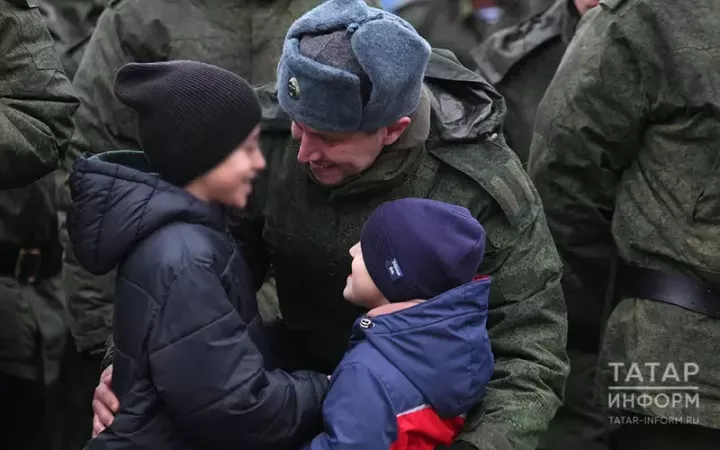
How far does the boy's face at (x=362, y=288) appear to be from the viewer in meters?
1.66

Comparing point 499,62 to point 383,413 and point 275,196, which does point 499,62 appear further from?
point 383,413

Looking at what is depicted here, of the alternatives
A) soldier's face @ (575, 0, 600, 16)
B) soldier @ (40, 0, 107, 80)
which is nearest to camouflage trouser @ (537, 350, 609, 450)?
soldier's face @ (575, 0, 600, 16)

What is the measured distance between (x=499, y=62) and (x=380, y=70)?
5.01 feet

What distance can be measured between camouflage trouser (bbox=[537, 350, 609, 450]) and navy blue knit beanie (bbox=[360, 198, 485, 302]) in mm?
1205

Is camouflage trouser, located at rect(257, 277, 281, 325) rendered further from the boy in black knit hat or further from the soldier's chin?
the boy in black knit hat

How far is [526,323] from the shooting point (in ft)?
6.09

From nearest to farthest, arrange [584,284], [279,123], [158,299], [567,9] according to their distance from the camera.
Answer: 1. [158,299]
2. [279,123]
3. [584,284]
4. [567,9]

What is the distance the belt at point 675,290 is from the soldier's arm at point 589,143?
0.21 m

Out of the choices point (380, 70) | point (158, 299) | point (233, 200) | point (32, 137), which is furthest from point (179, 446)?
point (32, 137)

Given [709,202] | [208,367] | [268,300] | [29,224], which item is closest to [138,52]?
[29,224]

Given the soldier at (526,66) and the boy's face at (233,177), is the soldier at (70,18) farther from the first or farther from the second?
the boy's face at (233,177)

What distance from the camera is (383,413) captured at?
5.11 ft

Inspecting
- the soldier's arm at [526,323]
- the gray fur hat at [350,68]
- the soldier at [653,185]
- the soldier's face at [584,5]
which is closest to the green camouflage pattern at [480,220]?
the soldier's arm at [526,323]

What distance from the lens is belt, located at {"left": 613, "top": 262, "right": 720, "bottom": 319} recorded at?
6.88 feet
